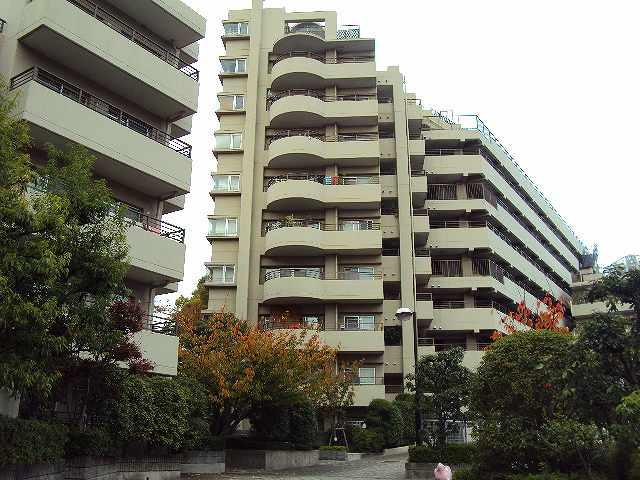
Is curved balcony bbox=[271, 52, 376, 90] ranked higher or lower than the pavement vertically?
higher

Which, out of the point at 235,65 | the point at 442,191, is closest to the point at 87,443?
the point at 235,65

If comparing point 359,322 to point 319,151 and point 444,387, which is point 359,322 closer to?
point 319,151

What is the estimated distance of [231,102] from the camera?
148ft

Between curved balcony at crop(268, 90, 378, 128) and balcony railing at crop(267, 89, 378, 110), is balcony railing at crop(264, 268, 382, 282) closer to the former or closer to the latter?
curved balcony at crop(268, 90, 378, 128)

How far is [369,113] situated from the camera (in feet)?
142

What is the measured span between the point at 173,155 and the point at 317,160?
69.0ft

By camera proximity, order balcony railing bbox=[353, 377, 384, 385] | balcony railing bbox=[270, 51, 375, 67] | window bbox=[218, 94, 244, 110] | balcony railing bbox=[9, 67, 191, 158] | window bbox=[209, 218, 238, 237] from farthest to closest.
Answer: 1. balcony railing bbox=[270, 51, 375, 67]
2. window bbox=[218, 94, 244, 110]
3. window bbox=[209, 218, 238, 237]
4. balcony railing bbox=[353, 377, 384, 385]
5. balcony railing bbox=[9, 67, 191, 158]

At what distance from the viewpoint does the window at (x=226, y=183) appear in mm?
42906

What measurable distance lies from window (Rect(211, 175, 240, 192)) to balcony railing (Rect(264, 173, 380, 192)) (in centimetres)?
207

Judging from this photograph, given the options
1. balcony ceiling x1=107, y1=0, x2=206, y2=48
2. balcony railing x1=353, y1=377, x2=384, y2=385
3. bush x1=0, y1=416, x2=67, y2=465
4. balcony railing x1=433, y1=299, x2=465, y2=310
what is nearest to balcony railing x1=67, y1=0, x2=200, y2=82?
balcony ceiling x1=107, y1=0, x2=206, y2=48

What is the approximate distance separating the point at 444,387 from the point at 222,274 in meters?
21.7

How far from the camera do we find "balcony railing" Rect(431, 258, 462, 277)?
4539 centimetres

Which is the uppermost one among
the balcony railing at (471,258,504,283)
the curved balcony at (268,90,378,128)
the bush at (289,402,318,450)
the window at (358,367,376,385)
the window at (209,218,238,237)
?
the curved balcony at (268,90,378,128)

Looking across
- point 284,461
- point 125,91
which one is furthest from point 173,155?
point 284,461
